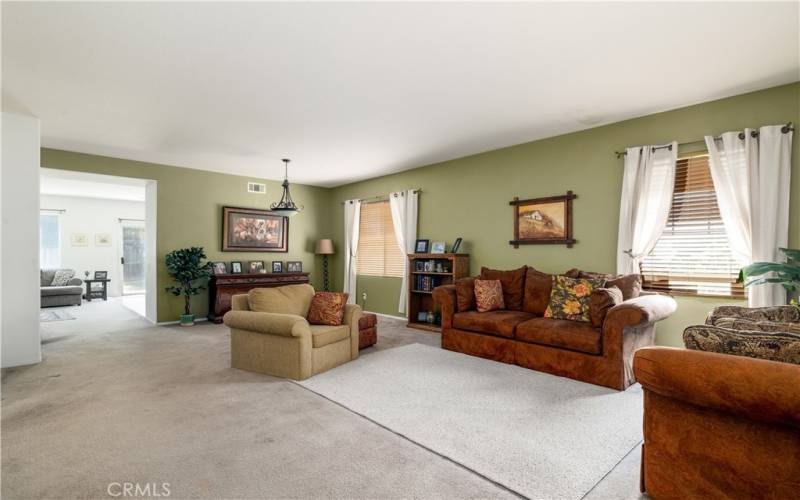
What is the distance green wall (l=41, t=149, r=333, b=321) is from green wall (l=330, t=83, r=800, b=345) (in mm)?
2697

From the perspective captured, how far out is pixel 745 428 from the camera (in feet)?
4.99

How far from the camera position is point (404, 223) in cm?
673

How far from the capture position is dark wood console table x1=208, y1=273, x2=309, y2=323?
6.40 meters

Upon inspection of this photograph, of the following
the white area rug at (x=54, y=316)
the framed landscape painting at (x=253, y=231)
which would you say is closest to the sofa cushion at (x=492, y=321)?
the framed landscape painting at (x=253, y=231)

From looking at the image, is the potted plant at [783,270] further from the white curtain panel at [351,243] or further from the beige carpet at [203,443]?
the white curtain panel at [351,243]

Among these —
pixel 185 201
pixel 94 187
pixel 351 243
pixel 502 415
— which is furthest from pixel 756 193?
pixel 94 187

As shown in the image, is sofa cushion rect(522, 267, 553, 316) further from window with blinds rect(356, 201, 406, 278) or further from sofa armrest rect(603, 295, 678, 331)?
window with blinds rect(356, 201, 406, 278)

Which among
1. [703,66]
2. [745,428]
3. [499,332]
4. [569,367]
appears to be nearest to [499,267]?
[499,332]

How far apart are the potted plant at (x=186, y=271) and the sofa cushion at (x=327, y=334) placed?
11.1ft

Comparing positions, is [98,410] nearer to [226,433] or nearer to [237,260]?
[226,433]

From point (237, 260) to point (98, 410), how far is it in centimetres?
453

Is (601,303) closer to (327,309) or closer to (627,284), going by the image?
(627,284)

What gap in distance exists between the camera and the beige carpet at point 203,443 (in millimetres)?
1914

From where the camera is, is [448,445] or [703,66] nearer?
[448,445]
